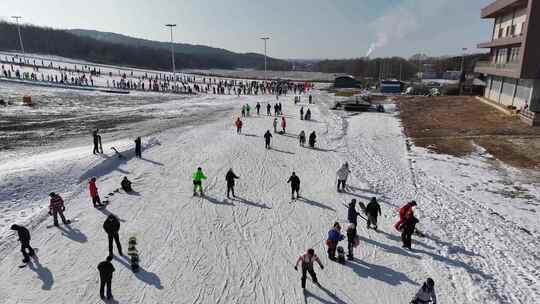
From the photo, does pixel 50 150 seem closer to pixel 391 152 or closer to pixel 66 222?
pixel 66 222

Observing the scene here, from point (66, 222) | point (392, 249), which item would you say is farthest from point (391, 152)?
point (66, 222)

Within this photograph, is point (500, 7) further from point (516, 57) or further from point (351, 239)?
point (351, 239)

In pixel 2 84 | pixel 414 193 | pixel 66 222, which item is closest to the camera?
pixel 66 222

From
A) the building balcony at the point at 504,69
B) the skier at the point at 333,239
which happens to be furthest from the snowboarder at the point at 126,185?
the building balcony at the point at 504,69

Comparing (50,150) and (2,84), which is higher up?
(2,84)

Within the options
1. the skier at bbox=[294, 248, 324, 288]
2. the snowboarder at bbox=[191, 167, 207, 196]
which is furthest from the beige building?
the skier at bbox=[294, 248, 324, 288]

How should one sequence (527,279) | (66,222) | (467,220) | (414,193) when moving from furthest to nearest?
1. (414,193)
2. (467,220)
3. (66,222)
4. (527,279)

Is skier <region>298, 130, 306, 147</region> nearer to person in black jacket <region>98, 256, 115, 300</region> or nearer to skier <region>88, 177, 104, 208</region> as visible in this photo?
skier <region>88, 177, 104, 208</region>

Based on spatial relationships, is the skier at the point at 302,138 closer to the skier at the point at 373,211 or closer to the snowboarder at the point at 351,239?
the skier at the point at 373,211
